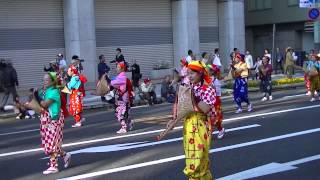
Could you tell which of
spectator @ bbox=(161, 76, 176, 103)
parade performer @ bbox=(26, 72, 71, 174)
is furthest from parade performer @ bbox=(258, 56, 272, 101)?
parade performer @ bbox=(26, 72, 71, 174)

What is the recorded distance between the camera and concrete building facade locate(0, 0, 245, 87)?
28.6 metres

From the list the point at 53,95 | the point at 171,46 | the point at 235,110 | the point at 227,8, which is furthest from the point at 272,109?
the point at 227,8

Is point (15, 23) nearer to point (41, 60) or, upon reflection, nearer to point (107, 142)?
point (41, 60)

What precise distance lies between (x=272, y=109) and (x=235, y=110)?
1.08m

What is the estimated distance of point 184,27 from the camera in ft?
114

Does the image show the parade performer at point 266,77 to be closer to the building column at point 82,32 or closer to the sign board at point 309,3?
the sign board at point 309,3

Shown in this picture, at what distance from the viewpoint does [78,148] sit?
1180 cm

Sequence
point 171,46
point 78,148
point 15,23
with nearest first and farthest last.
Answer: point 78,148 < point 15,23 < point 171,46

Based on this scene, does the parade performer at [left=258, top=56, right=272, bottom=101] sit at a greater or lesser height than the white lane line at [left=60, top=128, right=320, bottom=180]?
greater

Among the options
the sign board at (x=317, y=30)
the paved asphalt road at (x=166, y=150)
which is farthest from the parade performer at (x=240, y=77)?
the sign board at (x=317, y=30)

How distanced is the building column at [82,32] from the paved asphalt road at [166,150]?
12.7 metres

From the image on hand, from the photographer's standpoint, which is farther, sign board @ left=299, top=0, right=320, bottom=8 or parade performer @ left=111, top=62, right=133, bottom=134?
sign board @ left=299, top=0, right=320, bottom=8

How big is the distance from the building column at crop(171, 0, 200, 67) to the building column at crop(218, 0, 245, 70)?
3.02 meters

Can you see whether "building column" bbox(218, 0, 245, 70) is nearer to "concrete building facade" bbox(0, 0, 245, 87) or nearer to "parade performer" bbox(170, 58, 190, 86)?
"concrete building facade" bbox(0, 0, 245, 87)
